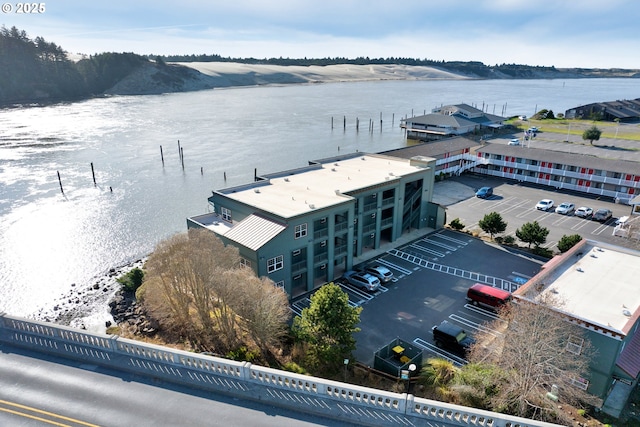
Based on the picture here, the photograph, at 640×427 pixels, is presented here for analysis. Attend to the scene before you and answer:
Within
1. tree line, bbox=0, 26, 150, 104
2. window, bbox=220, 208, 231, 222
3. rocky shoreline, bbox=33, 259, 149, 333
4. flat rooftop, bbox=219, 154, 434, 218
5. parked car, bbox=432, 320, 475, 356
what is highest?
tree line, bbox=0, 26, 150, 104

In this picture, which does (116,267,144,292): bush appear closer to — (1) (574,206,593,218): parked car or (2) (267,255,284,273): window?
(2) (267,255,284,273): window

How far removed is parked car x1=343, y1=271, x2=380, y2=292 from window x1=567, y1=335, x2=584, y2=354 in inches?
641

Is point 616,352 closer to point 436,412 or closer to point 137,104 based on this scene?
point 436,412

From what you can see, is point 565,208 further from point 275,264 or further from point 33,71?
point 33,71

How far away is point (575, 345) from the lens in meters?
23.0

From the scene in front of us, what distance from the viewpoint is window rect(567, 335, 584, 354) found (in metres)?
22.7

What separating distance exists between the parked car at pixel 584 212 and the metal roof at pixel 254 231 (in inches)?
1702

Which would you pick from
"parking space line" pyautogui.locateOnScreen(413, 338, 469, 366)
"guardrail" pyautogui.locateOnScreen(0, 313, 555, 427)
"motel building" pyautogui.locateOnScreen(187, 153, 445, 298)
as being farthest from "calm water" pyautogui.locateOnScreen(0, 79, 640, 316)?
"parking space line" pyautogui.locateOnScreen(413, 338, 469, 366)

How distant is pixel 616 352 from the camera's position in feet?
72.3

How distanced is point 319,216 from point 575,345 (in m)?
20.7

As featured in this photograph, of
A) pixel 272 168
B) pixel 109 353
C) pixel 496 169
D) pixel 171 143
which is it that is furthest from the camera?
pixel 171 143

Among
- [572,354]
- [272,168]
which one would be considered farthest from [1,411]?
[272,168]

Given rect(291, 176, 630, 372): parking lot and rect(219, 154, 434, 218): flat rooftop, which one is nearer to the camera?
rect(291, 176, 630, 372): parking lot

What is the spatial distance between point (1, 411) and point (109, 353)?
13.4ft
